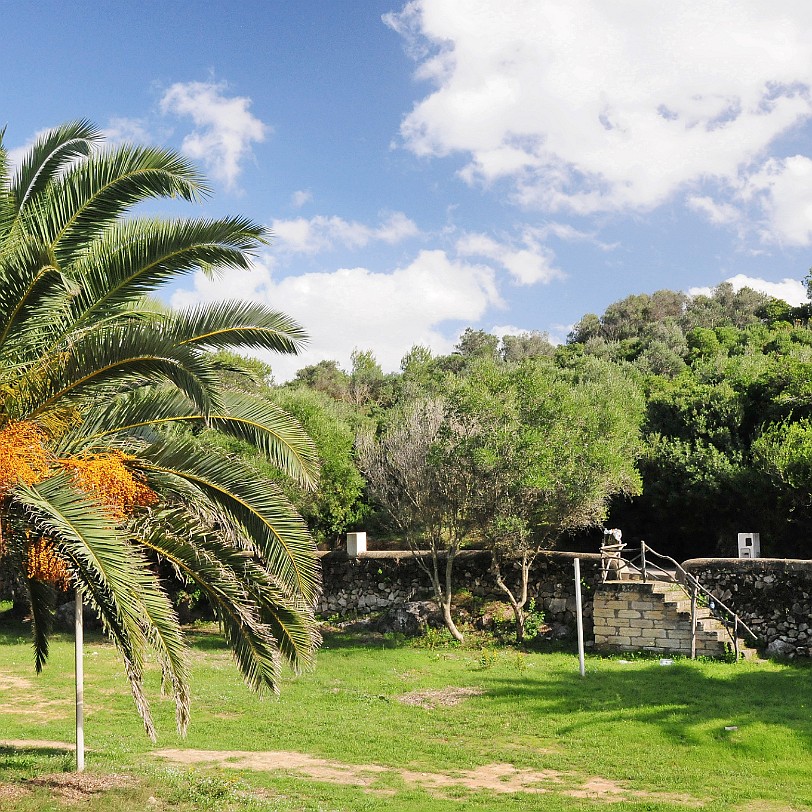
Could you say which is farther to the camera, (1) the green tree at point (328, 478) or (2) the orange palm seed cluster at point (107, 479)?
(1) the green tree at point (328, 478)

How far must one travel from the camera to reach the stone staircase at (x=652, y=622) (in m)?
16.8

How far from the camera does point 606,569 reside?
18734mm

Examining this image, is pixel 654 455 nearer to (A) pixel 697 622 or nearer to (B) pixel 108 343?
(A) pixel 697 622

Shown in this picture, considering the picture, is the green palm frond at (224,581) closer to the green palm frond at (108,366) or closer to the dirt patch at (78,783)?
the green palm frond at (108,366)

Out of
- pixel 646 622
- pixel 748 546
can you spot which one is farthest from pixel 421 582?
pixel 748 546

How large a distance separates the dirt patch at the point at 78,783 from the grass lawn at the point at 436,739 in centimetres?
3

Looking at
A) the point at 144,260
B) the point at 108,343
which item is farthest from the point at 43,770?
the point at 144,260

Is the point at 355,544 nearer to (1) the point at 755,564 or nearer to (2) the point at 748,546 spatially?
(2) the point at 748,546

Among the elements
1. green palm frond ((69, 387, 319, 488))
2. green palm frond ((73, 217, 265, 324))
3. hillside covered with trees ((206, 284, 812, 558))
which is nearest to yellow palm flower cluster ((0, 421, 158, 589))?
green palm frond ((69, 387, 319, 488))

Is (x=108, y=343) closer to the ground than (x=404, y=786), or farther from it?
farther from it

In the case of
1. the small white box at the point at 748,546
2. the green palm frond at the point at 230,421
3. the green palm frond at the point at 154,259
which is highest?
the green palm frond at the point at 154,259

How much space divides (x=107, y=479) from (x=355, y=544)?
15795 millimetres

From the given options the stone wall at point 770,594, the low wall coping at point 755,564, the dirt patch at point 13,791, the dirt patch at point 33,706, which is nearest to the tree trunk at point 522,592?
the low wall coping at point 755,564

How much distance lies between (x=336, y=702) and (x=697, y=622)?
765 cm
